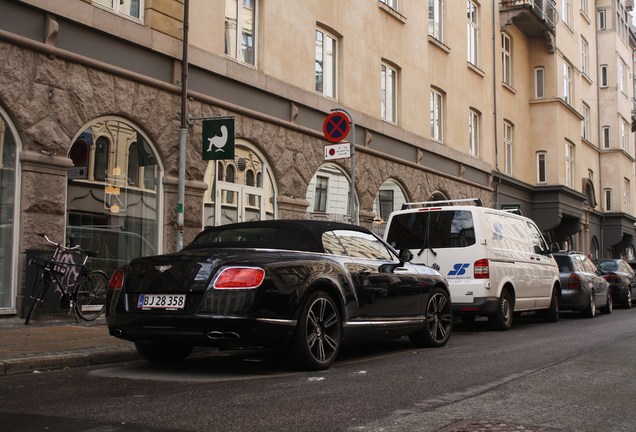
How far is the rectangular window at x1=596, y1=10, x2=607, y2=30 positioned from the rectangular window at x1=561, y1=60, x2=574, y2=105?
431 inches

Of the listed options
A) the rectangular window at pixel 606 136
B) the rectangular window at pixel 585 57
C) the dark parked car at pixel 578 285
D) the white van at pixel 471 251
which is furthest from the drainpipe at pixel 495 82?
the rectangular window at pixel 606 136

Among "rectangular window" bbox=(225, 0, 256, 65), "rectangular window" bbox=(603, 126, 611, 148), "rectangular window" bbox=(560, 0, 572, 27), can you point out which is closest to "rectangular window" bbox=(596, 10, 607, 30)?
"rectangular window" bbox=(603, 126, 611, 148)

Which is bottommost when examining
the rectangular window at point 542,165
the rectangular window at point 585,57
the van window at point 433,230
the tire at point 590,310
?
the tire at point 590,310

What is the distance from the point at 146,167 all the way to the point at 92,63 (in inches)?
83.3

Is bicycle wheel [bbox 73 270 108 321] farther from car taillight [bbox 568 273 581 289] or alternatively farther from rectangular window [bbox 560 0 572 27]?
rectangular window [bbox 560 0 572 27]

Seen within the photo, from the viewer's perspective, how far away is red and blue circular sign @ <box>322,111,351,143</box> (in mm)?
13359

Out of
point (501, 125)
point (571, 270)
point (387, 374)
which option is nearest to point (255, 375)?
point (387, 374)

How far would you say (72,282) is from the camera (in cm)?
1114

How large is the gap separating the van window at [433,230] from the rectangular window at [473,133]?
14.3 metres

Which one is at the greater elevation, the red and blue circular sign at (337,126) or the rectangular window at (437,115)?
the rectangular window at (437,115)

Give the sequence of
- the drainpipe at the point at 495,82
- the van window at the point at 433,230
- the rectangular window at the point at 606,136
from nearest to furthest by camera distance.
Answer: the van window at the point at 433,230, the drainpipe at the point at 495,82, the rectangular window at the point at 606,136

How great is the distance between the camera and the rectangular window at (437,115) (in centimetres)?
2372

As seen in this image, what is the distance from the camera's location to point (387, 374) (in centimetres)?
714

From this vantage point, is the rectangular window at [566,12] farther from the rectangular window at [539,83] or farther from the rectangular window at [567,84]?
the rectangular window at [539,83]
